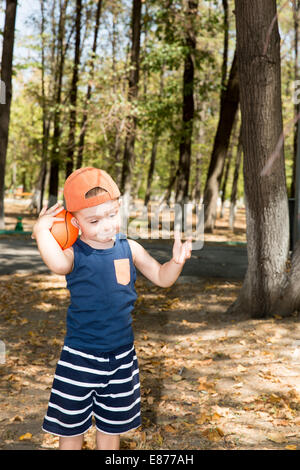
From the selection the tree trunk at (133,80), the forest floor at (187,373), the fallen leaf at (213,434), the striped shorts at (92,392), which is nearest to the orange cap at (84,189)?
the striped shorts at (92,392)

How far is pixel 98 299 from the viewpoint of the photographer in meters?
2.54

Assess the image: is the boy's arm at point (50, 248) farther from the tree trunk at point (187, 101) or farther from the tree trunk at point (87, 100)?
the tree trunk at point (187, 101)

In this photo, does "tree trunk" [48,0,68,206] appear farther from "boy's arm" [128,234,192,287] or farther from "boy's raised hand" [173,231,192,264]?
"boy's raised hand" [173,231,192,264]

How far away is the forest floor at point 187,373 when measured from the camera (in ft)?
11.8

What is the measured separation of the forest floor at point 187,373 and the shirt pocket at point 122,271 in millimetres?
1488

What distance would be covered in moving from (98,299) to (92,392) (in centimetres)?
51

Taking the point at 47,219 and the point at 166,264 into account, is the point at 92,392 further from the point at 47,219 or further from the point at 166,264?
the point at 47,219

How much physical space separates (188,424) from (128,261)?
5.84 feet

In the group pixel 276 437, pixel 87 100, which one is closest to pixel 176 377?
pixel 276 437

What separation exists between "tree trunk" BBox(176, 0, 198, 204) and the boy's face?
16.9m
